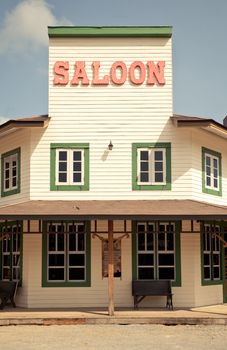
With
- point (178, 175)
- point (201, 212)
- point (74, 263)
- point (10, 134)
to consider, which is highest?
point (10, 134)

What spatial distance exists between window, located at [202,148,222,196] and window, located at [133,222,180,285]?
187 centimetres

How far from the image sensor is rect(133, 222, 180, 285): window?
1700 centimetres

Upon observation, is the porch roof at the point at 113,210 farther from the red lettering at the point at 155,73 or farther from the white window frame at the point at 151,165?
the red lettering at the point at 155,73

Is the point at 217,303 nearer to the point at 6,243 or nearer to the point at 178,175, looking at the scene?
the point at 178,175

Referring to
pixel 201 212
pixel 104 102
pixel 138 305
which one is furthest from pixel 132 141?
pixel 138 305

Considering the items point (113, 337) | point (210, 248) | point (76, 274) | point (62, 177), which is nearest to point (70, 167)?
point (62, 177)

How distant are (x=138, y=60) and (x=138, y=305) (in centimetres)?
742

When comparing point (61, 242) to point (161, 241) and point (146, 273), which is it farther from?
point (161, 241)

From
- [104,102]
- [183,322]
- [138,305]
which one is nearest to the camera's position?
[183,322]

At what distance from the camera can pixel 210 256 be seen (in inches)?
700

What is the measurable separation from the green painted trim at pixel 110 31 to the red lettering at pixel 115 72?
912mm

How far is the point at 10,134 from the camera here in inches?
715

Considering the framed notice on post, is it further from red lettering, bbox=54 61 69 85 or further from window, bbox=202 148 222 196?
red lettering, bbox=54 61 69 85

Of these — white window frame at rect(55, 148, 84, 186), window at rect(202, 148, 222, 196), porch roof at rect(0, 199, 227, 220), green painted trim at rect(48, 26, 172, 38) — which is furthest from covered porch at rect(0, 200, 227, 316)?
green painted trim at rect(48, 26, 172, 38)
